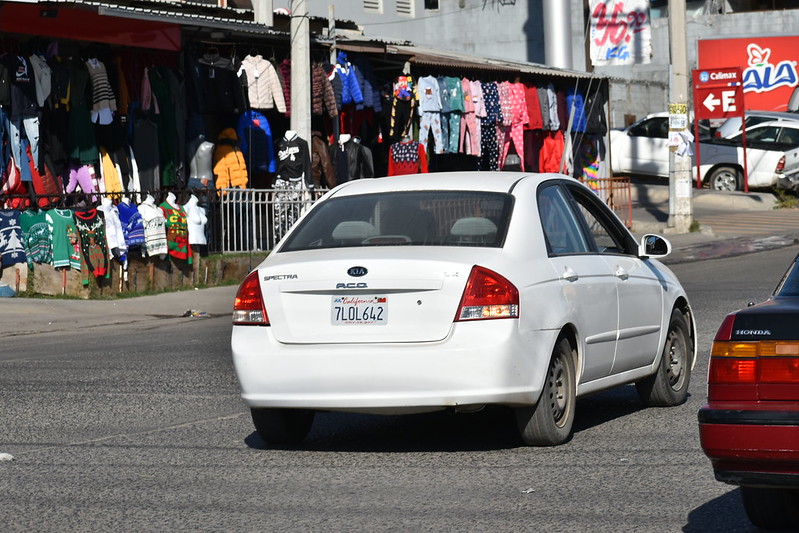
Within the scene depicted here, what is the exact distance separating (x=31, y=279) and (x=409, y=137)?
9.20 m

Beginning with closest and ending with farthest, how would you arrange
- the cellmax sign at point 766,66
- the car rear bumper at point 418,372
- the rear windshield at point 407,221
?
the car rear bumper at point 418,372 < the rear windshield at point 407,221 < the cellmax sign at point 766,66

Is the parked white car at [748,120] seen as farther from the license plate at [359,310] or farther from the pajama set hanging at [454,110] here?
the license plate at [359,310]

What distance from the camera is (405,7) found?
44000 mm

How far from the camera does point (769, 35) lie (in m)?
47.5

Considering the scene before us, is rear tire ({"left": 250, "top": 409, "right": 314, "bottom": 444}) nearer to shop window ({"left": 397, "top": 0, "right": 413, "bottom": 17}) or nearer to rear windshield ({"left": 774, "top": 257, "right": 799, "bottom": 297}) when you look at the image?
rear windshield ({"left": 774, "top": 257, "right": 799, "bottom": 297})

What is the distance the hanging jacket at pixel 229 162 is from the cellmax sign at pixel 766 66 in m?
28.2

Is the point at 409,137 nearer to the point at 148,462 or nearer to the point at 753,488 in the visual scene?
the point at 148,462

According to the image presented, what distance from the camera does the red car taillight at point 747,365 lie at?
17.0 ft

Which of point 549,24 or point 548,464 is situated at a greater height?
point 549,24

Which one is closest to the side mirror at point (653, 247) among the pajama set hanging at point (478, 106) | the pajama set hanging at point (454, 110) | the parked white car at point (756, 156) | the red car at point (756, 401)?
the red car at point (756, 401)

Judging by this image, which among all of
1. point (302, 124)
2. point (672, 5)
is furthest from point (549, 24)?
point (302, 124)

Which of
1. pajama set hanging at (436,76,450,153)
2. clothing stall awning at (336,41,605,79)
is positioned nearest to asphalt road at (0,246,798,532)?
clothing stall awning at (336,41,605,79)

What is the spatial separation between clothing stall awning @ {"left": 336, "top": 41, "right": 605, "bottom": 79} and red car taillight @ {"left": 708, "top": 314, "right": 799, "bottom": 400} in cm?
1873

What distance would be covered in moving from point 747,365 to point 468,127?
21.6m
